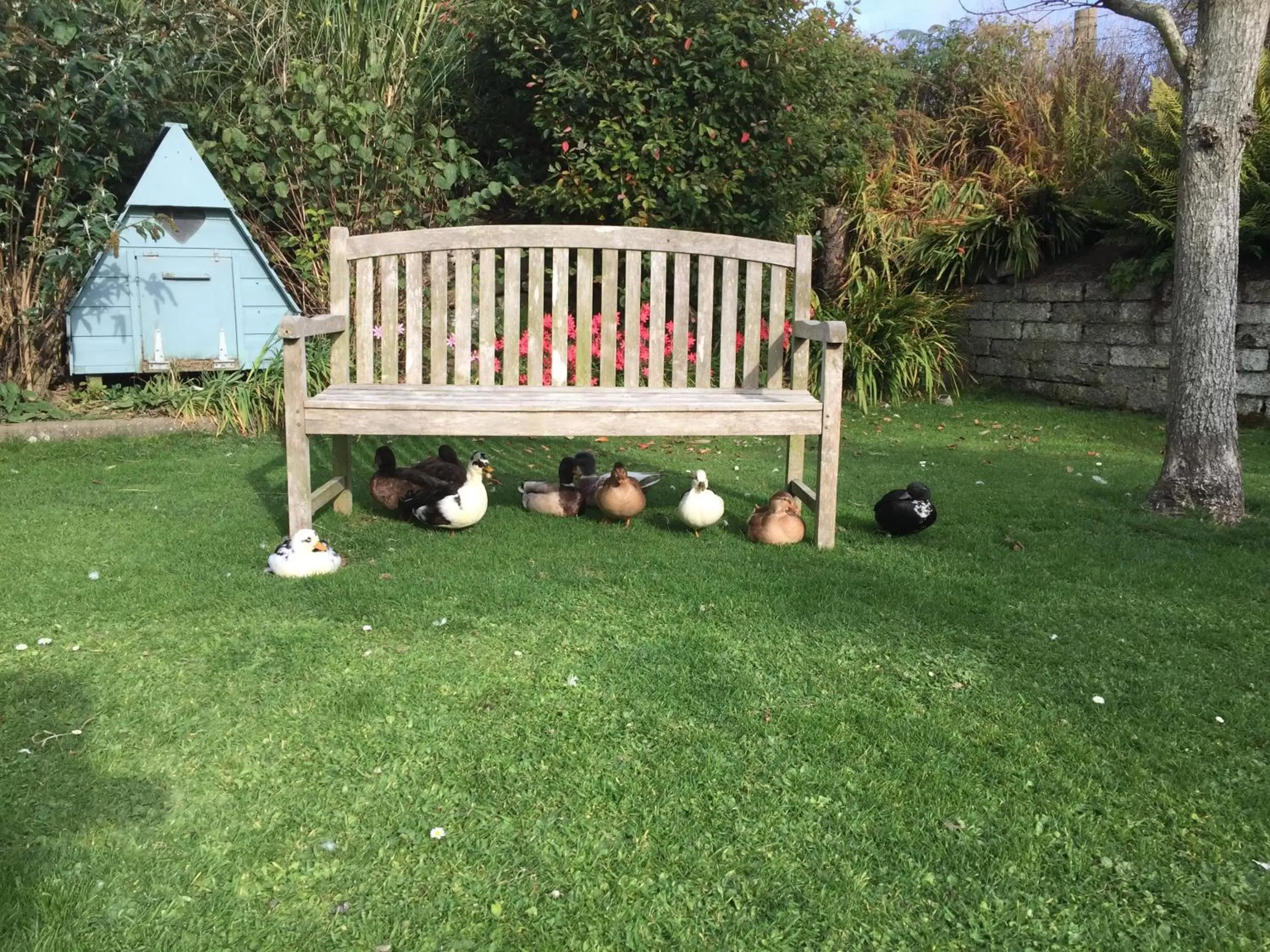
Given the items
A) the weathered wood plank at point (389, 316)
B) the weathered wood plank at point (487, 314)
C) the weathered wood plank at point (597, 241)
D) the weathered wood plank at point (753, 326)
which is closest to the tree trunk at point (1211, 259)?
the weathered wood plank at point (597, 241)

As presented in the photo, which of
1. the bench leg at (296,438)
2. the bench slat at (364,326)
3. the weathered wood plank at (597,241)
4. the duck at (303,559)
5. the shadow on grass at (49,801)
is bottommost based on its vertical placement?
the shadow on grass at (49,801)

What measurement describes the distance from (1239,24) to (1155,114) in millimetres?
4169

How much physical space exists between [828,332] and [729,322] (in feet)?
2.60

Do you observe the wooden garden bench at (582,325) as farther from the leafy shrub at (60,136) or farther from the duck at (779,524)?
the leafy shrub at (60,136)

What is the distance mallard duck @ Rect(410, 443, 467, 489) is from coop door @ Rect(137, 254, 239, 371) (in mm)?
2399

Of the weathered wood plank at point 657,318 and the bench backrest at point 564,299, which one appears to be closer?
the bench backrest at point 564,299

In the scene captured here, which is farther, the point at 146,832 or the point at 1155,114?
the point at 1155,114

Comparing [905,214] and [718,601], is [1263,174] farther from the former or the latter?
[718,601]

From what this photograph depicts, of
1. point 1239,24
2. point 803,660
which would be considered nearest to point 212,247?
point 803,660

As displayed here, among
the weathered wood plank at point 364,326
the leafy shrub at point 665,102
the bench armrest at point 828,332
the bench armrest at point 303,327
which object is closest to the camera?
the bench armrest at point 303,327

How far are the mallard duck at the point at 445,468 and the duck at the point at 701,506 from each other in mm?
999

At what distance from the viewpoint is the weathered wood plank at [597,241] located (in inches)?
166

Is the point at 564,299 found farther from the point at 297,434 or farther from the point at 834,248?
the point at 834,248

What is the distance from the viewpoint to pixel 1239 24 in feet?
13.0
